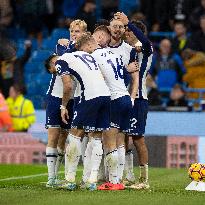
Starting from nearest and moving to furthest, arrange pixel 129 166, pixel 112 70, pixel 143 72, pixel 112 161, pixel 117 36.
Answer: pixel 112 161 < pixel 112 70 < pixel 117 36 < pixel 143 72 < pixel 129 166

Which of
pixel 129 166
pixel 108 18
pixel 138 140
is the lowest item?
pixel 129 166

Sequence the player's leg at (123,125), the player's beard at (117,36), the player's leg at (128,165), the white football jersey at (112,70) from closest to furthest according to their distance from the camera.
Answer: the white football jersey at (112,70) < the player's leg at (123,125) < the player's beard at (117,36) < the player's leg at (128,165)

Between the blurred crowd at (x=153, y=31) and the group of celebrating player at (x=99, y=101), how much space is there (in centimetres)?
715

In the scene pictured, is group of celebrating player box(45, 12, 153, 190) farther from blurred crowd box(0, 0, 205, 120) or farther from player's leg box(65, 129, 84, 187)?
blurred crowd box(0, 0, 205, 120)

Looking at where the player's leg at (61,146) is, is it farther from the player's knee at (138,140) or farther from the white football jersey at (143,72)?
the white football jersey at (143,72)

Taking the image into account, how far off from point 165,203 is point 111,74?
7.78 ft

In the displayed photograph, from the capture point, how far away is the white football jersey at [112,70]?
12.2m

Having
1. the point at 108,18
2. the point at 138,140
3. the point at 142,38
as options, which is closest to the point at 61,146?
the point at 138,140

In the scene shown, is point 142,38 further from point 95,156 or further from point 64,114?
point 95,156

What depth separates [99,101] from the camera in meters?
11.8

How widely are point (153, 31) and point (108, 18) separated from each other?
147 cm

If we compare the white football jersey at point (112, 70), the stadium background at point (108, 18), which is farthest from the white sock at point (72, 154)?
the stadium background at point (108, 18)

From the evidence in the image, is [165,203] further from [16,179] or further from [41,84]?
[41,84]

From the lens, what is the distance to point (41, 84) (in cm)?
2284
